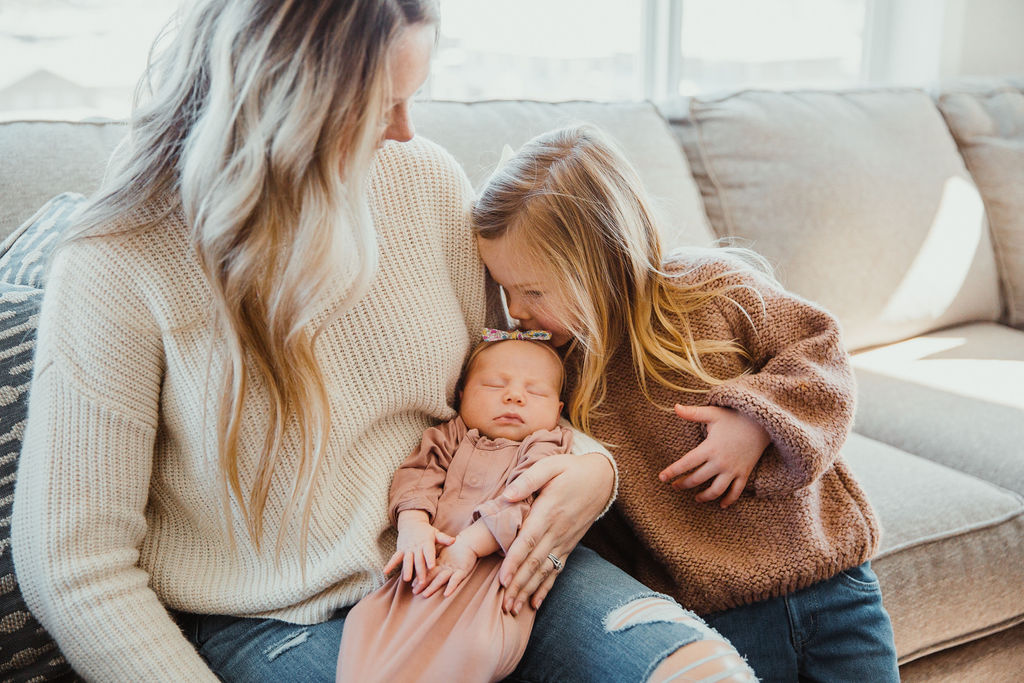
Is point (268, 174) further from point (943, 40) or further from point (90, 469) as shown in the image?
point (943, 40)

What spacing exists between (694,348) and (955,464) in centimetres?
70

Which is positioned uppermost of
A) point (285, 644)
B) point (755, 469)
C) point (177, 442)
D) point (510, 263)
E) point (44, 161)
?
point (44, 161)

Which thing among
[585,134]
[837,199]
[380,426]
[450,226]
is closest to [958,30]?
[837,199]

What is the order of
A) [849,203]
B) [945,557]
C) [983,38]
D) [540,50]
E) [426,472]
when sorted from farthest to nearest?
1. [983,38]
2. [540,50]
3. [849,203]
4. [945,557]
5. [426,472]

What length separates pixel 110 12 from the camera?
1.77 meters

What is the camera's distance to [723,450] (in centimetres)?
110

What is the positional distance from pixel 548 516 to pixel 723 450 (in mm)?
260

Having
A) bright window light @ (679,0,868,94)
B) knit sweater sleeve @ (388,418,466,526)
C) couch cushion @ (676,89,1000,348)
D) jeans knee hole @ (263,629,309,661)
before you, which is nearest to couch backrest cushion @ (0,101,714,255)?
couch cushion @ (676,89,1000,348)

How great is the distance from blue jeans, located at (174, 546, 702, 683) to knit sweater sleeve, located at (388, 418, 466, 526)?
15cm

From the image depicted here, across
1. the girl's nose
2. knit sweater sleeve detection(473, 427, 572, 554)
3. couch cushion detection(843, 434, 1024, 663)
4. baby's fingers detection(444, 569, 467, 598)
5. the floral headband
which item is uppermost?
the girl's nose

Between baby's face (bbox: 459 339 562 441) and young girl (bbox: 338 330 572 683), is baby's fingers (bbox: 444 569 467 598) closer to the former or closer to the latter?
young girl (bbox: 338 330 572 683)

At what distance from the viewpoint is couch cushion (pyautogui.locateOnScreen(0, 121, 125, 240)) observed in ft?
3.95

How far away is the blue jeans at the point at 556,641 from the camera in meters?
0.90

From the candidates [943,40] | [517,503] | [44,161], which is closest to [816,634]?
[517,503]
